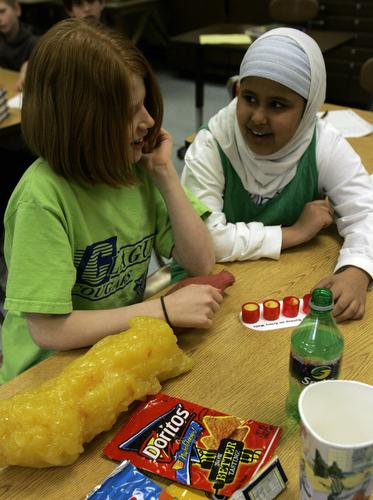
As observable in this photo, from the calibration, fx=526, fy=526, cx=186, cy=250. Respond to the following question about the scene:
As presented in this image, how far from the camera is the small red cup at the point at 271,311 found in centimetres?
101

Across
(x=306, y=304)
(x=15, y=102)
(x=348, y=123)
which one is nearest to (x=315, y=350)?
(x=306, y=304)

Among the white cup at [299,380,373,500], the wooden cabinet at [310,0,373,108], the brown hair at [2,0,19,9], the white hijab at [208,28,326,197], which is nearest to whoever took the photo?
the white cup at [299,380,373,500]

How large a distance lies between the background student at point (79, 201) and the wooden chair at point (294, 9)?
118 inches

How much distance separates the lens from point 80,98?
34.5 inches

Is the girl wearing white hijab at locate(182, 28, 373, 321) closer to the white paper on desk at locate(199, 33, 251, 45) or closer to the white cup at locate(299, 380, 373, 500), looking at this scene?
the white cup at locate(299, 380, 373, 500)

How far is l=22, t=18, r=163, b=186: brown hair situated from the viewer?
87 cm

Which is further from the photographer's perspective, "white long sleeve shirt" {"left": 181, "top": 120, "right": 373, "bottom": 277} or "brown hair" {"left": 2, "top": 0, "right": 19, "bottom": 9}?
"brown hair" {"left": 2, "top": 0, "right": 19, "bottom": 9}

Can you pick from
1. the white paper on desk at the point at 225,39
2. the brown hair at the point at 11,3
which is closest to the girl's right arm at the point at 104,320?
the brown hair at the point at 11,3

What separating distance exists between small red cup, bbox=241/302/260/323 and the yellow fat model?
167 millimetres

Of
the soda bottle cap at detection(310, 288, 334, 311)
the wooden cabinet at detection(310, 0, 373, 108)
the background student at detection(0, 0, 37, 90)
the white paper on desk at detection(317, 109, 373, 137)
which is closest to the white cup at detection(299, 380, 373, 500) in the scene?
the soda bottle cap at detection(310, 288, 334, 311)

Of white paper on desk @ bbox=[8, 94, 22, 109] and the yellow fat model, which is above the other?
the yellow fat model

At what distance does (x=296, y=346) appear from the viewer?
778 mm

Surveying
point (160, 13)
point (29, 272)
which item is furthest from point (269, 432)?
point (160, 13)

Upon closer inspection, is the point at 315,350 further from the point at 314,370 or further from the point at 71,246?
the point at 71,246
